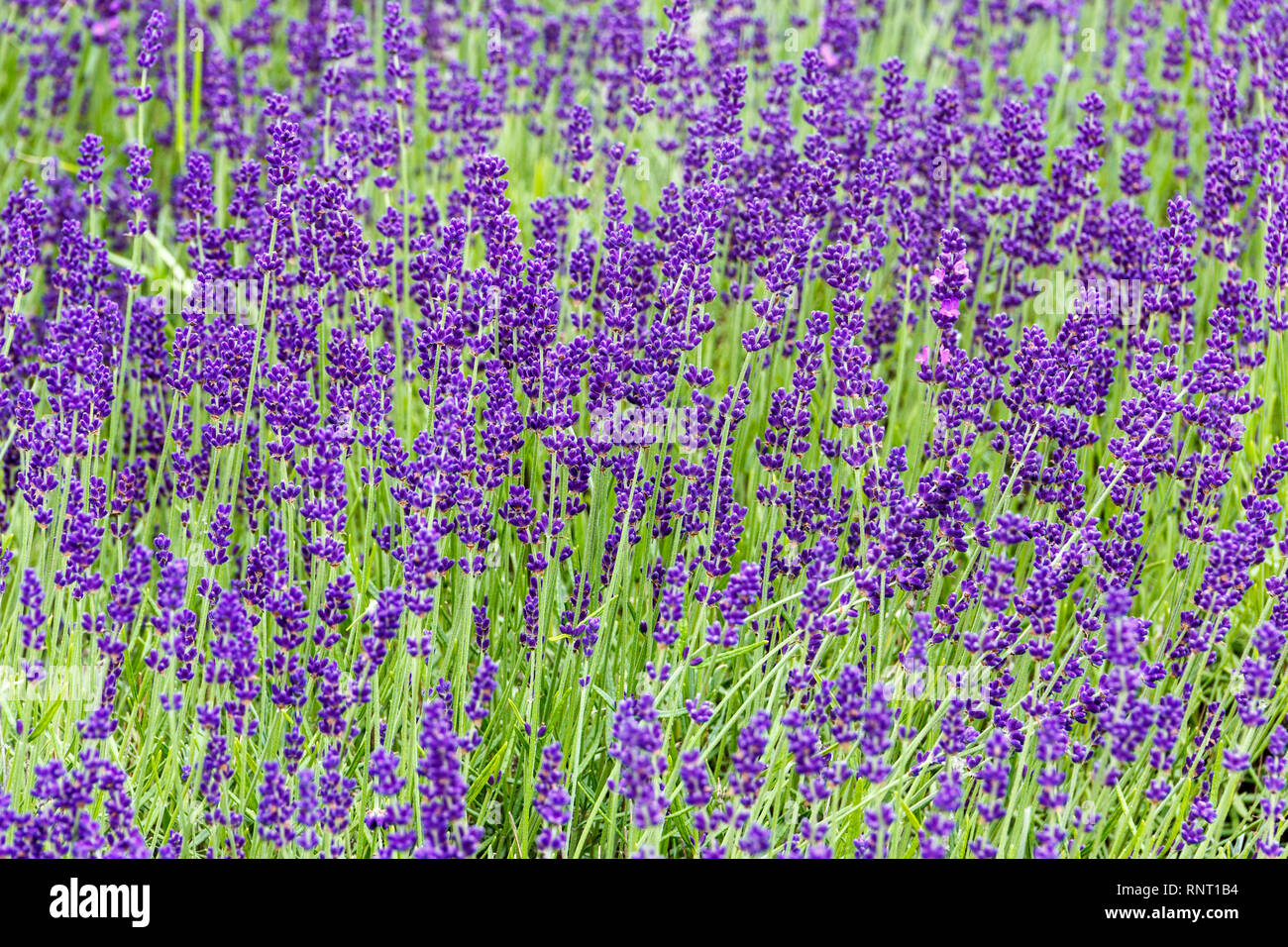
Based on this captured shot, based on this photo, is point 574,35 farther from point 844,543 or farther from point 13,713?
point 13,713

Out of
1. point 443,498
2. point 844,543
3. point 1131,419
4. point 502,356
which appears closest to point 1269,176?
point 1131,419

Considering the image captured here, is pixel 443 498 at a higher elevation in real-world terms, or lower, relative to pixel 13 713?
higher

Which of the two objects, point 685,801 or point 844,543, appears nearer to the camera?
point 685,801
